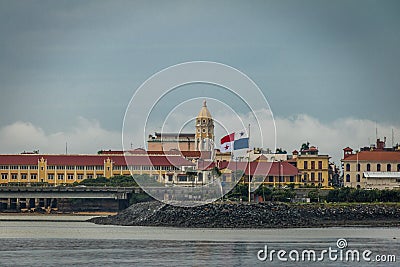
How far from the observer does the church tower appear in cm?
17175

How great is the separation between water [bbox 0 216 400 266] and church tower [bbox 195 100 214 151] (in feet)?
169

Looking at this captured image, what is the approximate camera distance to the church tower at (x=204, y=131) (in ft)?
563

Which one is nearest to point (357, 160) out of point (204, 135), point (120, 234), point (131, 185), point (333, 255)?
point (204, 135)

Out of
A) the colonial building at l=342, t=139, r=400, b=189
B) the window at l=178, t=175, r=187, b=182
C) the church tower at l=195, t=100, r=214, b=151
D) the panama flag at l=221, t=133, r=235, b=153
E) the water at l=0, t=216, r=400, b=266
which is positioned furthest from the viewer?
the colonial building at l=342, t=139, r=400, b=189

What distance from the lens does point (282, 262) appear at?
256 feet

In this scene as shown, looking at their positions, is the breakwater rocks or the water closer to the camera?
the water

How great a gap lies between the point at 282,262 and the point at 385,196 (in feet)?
234

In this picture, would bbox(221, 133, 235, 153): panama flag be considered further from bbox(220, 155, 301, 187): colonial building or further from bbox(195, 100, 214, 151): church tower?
bbox(220, 155, 301, 187): colonial building

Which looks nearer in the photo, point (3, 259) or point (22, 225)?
point (3, 259)

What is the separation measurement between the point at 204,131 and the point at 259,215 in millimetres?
60598

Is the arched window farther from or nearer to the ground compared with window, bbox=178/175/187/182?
farther from the ground

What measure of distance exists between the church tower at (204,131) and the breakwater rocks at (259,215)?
125ft

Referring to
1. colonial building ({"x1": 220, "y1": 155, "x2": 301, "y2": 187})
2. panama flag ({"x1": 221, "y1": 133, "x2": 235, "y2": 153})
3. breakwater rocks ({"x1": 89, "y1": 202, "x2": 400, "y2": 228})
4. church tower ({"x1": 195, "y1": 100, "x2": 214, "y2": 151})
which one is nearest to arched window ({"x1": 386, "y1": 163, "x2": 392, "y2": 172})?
colonial building ({"x1": 220, "y1": 155, "x2": 301, "y2": 187})

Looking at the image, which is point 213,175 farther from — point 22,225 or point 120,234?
point 120,234
